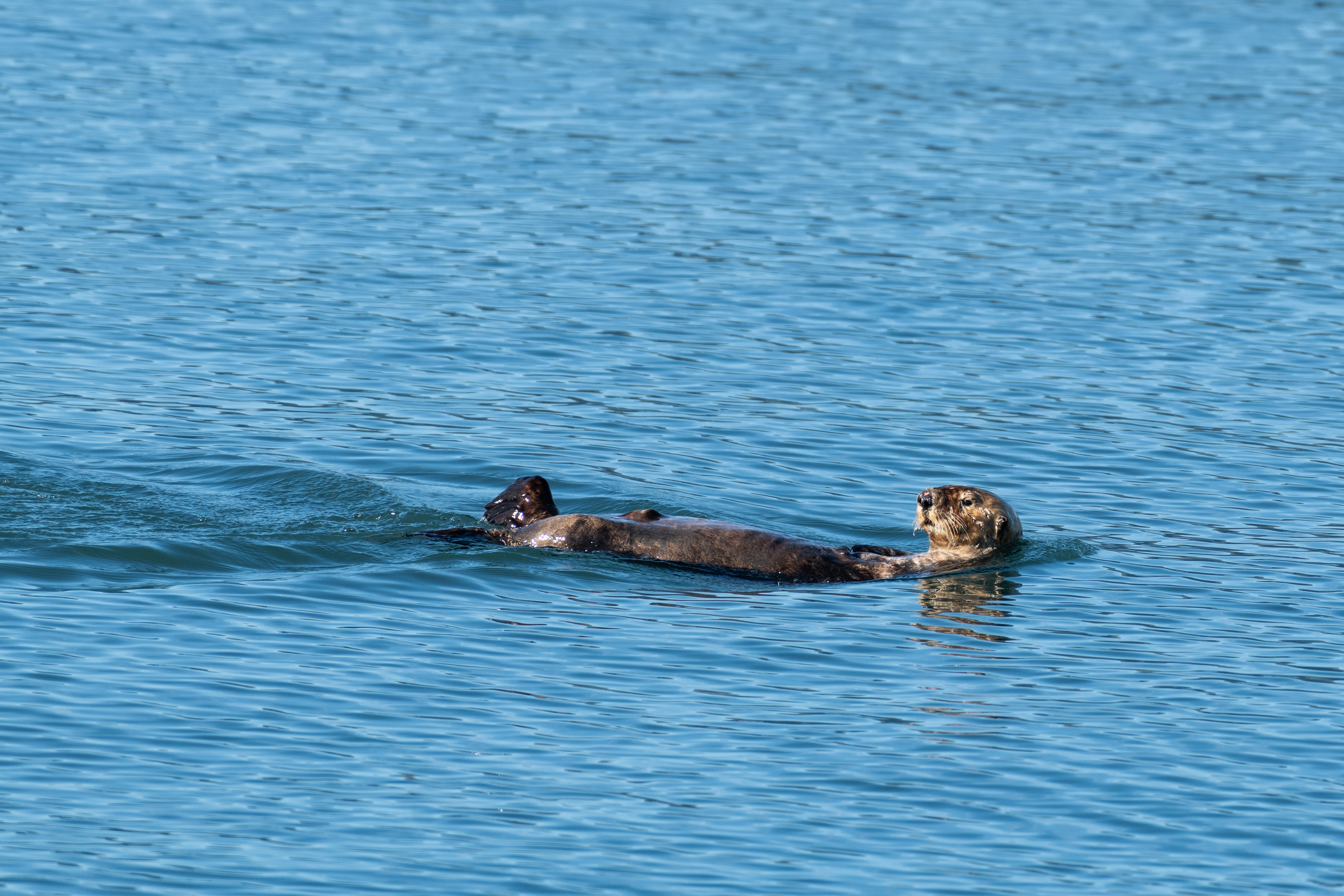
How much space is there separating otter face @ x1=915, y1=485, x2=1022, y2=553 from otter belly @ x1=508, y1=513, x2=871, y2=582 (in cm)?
61

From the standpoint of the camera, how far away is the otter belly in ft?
37.8

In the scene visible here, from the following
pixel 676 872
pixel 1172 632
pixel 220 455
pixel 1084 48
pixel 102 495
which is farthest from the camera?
pixel 1084 48

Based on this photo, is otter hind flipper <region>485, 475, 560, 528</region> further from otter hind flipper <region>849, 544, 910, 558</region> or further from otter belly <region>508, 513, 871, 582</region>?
otter hind flipper <region>849, 544, 910, 558</region>

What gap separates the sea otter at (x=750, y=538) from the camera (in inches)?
454

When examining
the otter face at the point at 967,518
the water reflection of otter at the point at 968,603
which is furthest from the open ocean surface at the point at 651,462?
the otter face at the point at 967,518

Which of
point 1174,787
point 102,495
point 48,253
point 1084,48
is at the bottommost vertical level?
point 1174,787

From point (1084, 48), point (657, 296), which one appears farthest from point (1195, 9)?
point (657, 296)

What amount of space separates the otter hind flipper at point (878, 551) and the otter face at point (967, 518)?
192 mm

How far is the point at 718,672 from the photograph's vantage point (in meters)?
9.89

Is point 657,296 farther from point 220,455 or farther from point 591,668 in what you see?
point 591,668

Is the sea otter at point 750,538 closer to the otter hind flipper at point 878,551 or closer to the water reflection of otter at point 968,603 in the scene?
the otter hind flipper at point 878,551

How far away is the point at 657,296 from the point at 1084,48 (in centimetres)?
1744

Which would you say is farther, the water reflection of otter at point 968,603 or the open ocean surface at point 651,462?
the water reflection of otter at point 968,603

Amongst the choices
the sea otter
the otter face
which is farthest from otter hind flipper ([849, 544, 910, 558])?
the otter face
